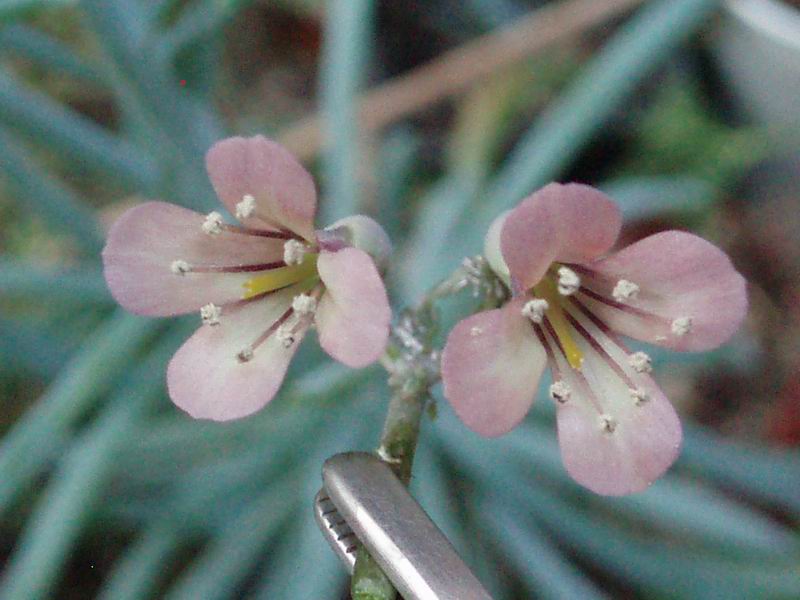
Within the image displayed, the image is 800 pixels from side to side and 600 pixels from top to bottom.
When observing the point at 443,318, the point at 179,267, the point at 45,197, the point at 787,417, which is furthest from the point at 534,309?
the point at 787,417

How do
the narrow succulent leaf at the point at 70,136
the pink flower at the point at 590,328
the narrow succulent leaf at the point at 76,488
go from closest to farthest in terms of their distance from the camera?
the pink flower at the point at 590,328
the narrow succulent leaf at the point at 76,488
the narrow succulent leaf at the point at 70,136

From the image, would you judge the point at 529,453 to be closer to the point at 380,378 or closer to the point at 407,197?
the point at 380,378

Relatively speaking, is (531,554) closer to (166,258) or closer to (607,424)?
(607,424)

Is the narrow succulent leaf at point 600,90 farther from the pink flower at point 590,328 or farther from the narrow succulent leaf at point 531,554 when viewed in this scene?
the pink flower at point 590,328

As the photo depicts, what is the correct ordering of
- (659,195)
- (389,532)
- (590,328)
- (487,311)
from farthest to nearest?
(659,195), (590,328), (487,311), (389,532)

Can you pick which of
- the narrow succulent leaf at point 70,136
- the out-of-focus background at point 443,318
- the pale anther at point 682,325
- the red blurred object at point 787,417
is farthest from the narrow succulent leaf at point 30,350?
the red blurred object at point 787,417
